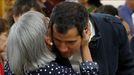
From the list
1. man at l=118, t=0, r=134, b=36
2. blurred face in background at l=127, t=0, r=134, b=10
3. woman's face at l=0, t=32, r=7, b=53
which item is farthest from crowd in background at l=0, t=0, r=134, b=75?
blurred face in background at l=127, t=0, r=134, b=10

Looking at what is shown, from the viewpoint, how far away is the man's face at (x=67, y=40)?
2.38 meters

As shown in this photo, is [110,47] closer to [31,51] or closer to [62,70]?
[62,70]

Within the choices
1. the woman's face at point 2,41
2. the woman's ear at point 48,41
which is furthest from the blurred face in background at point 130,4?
the woman's ear at point 48,41

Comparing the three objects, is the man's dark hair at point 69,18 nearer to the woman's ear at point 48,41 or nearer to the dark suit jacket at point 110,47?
the woman's ear at point 48,41

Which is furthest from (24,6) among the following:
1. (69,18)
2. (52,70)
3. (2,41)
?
(52,70)

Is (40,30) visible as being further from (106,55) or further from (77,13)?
(106,55)

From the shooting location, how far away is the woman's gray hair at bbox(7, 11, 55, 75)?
2.27m

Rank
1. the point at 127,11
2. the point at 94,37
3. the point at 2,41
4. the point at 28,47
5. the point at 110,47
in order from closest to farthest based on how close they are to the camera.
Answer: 1. the point at 28,47
2. the point at 94,37
3. the point at 110,47
4. the point at 2,41
5. the point at 127,11

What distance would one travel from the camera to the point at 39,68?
7.64 feet

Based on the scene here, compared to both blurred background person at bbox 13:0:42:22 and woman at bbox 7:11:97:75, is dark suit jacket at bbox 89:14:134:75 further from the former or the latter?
blurred background person at bbox 13:0:42:22

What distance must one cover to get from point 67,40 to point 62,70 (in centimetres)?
17

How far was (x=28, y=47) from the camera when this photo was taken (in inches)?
89.5

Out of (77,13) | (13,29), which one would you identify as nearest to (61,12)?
(77,13)

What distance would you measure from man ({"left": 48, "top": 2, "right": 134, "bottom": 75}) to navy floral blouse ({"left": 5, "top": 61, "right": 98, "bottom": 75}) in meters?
0.10
